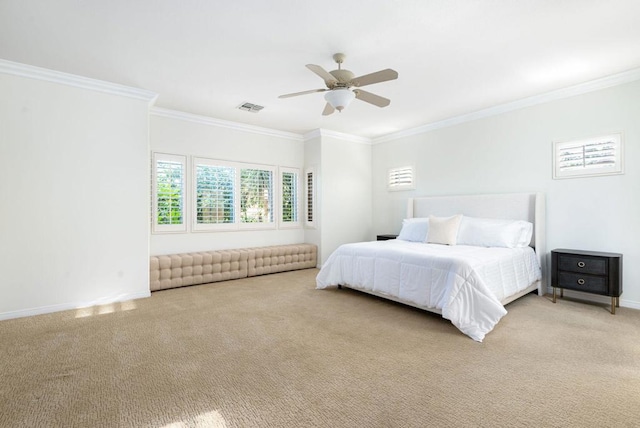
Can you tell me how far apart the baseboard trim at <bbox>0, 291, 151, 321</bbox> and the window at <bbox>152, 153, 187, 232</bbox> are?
1122 millimetres

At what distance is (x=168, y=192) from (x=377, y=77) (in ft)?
12.2

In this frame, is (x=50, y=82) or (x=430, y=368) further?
(x=50, y=82)

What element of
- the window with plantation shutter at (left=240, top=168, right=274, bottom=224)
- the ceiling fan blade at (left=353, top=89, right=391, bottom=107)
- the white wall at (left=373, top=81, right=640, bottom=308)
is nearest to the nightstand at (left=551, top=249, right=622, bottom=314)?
the white wall at (left=373, top=81, right=640, bottom=308)

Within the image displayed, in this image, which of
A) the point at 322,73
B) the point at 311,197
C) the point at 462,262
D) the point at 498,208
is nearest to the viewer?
the point at 322,73

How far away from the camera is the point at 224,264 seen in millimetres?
5211

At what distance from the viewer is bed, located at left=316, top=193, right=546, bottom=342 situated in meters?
3.00

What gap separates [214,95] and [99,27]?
1683mm

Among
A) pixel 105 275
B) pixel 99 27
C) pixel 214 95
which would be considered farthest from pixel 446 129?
pixel 105 275

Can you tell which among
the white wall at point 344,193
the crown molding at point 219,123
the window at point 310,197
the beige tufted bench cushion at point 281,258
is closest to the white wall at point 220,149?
the crown molding at point 219,123

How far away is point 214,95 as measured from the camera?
4363mm

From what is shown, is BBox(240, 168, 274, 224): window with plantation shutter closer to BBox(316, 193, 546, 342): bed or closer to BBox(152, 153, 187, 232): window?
BBox(152, 153, 187, 232): window

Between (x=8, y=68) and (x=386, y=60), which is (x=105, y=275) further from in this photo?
(x=386, y=60)

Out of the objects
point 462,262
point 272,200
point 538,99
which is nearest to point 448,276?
point 462,262

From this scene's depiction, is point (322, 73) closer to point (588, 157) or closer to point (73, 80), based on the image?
point (73, 80)
